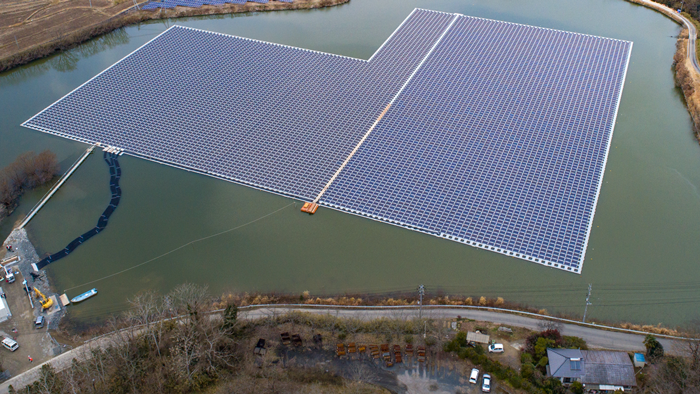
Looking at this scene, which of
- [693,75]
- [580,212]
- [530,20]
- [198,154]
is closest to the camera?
[580,212]

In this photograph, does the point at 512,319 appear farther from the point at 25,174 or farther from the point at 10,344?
the point at 25,174

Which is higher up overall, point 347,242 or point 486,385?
point 347,242

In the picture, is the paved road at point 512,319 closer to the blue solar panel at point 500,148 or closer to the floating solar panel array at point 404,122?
the blue solar panel at point 500,148

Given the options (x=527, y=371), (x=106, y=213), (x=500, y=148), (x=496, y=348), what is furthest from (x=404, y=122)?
(x=527, y=371)

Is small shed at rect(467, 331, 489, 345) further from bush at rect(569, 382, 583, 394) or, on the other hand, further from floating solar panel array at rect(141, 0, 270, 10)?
floating solar panel array at rect(141, 0, 270, 10)

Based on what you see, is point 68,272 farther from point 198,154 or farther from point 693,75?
point 693,75

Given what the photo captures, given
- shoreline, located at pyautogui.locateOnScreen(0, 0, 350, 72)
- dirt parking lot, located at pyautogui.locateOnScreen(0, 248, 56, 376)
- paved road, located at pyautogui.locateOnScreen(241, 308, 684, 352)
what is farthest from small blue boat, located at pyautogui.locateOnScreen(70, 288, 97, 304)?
shoreline, located at pyautogui.locateOnScreen(0, 0, 350, 72)

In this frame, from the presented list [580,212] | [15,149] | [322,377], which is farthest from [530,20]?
[15,149]
